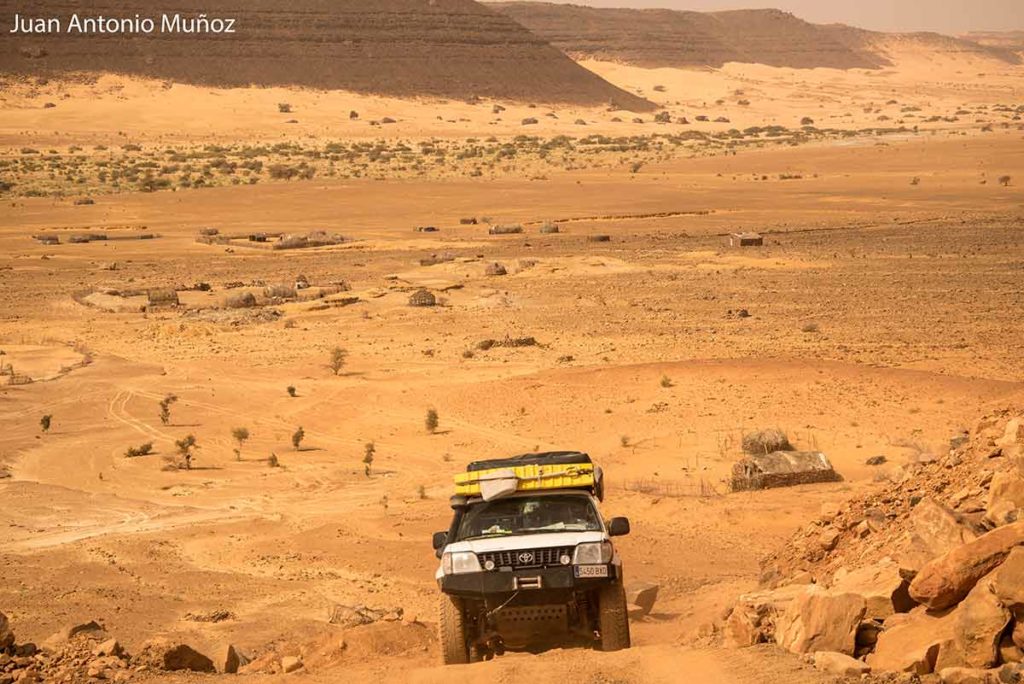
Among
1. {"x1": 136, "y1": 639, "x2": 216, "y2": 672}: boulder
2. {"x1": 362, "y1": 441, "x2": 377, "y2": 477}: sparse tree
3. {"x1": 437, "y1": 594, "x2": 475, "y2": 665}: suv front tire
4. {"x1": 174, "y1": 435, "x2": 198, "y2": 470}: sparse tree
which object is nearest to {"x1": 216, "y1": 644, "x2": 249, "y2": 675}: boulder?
{"x1": 136, "y1": 639, "x2": 216, "y2": 672}: boulder

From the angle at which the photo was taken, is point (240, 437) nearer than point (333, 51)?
Yes

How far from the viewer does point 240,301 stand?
31047 mm

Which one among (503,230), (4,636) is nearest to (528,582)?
(4,636)

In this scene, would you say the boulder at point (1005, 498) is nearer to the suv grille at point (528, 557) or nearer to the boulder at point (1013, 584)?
the boulder at point (1013, 584)

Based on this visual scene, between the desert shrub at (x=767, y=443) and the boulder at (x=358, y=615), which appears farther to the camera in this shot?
the desert shrub at (x=767, y=443)

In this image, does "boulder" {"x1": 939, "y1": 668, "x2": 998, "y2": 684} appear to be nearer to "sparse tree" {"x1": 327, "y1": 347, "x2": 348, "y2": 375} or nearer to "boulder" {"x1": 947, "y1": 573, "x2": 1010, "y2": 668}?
"boulder" {"x1": 947, "y1": 573, "x2": 1010, "y2": 668}

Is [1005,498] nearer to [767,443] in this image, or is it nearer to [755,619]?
[755,619]

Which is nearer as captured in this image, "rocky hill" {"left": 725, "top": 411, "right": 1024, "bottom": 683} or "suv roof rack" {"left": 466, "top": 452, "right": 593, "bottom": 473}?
"rocky hill" {"left": 725, "top": 411, "right": 1024, "bottom": 683}

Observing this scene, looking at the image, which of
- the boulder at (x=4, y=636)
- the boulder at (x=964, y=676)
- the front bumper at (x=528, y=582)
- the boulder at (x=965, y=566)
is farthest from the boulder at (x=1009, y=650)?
the boulder at (x=4, y=636)

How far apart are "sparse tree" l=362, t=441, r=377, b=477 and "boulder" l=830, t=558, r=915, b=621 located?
27.8ft

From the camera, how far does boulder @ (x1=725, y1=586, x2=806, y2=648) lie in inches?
363

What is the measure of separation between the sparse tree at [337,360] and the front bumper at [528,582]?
14.4 meters

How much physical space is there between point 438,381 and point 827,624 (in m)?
14.7

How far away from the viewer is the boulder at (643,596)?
12.0 m
